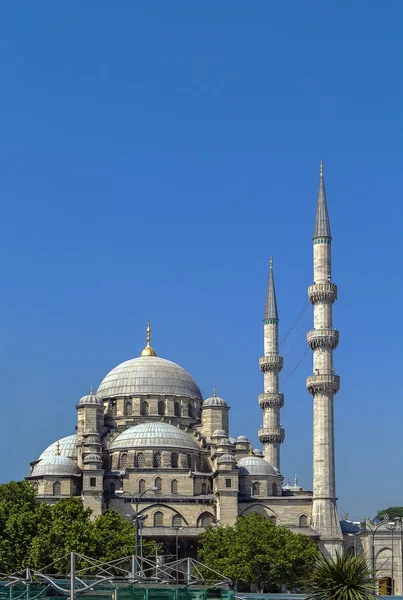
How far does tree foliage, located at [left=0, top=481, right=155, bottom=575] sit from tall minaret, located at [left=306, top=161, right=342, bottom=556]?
13.7 meters

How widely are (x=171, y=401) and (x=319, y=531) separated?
49.7 ft

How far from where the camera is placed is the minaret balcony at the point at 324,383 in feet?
229

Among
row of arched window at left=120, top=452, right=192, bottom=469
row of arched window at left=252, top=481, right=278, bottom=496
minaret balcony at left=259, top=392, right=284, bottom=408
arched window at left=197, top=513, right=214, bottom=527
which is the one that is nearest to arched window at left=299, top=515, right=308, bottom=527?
row of arched window at left=252, top=481, right=278, bottom=496

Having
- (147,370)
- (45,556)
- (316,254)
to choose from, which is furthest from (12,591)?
(147,370)

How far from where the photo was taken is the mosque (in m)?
69.3

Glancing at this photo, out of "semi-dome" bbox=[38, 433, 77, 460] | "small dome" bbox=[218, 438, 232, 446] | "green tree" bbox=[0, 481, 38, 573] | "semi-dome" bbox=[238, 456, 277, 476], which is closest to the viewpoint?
"green tree" bbox=[0, 481, 38, 573]

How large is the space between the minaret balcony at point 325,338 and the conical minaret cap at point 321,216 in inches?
239

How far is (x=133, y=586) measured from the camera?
30078 mm

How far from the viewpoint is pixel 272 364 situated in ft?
271

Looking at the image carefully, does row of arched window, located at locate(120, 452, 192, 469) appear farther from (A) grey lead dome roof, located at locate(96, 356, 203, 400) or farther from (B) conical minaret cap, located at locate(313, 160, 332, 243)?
(B) conical minaret cap, located at locate(313, 160, 332, 243)

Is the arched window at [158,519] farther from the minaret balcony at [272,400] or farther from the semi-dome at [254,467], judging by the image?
the minaret balcony at [272,400]

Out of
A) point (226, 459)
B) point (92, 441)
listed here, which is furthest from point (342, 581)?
point (92, 441)

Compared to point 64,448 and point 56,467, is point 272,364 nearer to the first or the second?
point 64,448

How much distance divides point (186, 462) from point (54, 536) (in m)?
18.0
